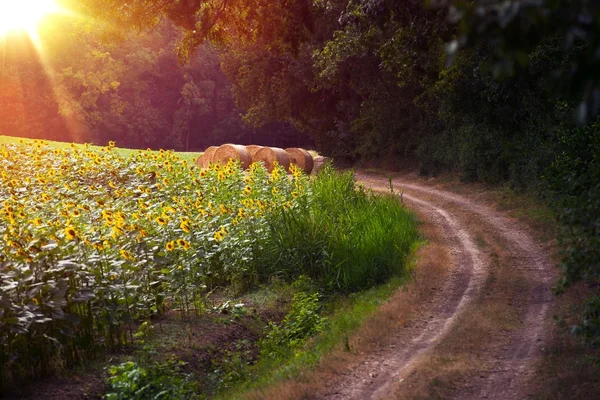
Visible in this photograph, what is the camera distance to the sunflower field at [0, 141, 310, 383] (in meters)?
6.83

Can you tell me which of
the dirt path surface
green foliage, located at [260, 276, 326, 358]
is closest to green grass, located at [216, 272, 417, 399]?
green foliage, located at [260, 276, 326, 358]

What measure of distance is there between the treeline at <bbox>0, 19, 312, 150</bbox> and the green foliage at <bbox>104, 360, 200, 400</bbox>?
40.7 meters

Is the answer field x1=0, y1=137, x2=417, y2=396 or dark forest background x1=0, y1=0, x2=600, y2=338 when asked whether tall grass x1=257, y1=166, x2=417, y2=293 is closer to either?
field x1=0, y1=137, x2=417, y2=396

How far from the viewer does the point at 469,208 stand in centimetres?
1812

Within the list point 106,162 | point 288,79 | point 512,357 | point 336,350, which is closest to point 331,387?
point 336,350

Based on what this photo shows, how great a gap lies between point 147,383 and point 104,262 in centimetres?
147

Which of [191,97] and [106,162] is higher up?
[191,97]

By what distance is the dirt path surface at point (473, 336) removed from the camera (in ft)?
22.0

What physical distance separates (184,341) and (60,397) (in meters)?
1.87

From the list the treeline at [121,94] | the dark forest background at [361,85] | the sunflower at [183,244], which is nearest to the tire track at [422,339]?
the dark forest background at [361,85]

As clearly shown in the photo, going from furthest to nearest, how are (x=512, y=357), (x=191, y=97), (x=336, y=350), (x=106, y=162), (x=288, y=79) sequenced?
(x=191, y=97), (x=288, y=79), (x=106, y=162), (x=336, y=350), (x=512, y=357)

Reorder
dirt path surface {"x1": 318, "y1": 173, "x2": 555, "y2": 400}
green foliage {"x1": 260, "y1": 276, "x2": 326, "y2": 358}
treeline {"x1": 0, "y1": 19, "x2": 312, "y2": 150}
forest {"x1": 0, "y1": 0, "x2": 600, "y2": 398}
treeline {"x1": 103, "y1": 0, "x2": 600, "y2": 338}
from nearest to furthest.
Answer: forest {"x1": 0, "y1": 0, "x2": 600, "y2": 398} < treeline {"x1": 103, "y1": 0, "x2": 600, "y2": 338} < dirt path surface {"x1": 318, "y1": 173, "x2": 555, "y2": 400} < green foliage {"x1": 260, "y1": 276, "x2": 326, "y2": 358} < treeline {"x1": 0, "y1": 19, "x2": 312, "y2": 150}

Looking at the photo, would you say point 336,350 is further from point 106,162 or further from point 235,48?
point 235,48

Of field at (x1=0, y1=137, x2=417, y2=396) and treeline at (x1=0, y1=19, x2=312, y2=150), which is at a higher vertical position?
treeline at (x1=0, y1=19, x2=312, y2=150)
